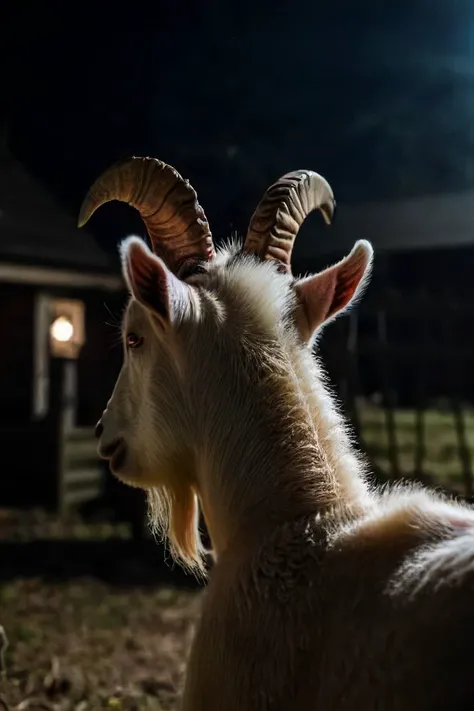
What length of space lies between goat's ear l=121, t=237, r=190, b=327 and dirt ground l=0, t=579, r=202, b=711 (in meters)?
2.06

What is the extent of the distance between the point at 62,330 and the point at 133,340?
39.6 feet

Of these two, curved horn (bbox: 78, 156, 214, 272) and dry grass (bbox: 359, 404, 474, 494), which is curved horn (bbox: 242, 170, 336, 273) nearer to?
curved horn (bbox: 78, 156, 214, 272)

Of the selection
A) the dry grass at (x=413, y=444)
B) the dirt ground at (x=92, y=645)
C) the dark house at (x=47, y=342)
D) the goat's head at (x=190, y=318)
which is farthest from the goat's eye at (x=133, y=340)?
the dark house at (x=47, y=342)

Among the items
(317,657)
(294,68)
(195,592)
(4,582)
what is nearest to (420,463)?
(195,592)

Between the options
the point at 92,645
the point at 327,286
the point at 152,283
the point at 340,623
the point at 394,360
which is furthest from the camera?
the point at 394,360

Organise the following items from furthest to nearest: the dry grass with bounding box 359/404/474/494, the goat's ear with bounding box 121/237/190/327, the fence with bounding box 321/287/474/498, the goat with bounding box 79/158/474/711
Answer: the dry grass with bounding box 359/404/474/494
the fence with bounding box 321/287/474/498
the goat's ear with bounding box 121/237/190/327
the goat with bounding box 79/158/474/711

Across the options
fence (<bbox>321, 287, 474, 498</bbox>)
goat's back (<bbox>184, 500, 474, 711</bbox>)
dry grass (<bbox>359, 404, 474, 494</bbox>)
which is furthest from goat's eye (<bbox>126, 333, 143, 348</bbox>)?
fence (<bbox>321, 287, 474, 498</bbox>)

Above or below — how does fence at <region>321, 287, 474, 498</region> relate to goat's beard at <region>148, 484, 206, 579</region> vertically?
above

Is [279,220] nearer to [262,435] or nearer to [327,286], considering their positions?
[327,286]

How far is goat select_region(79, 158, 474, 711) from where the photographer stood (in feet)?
6.00

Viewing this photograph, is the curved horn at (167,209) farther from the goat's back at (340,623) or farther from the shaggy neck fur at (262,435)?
the goat's back at (340,623)

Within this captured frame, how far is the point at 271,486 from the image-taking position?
242 centimetres

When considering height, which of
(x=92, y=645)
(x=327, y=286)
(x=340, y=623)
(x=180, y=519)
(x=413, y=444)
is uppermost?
(x=413, y=444)

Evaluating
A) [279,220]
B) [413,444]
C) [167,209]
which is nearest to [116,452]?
[167,209]
